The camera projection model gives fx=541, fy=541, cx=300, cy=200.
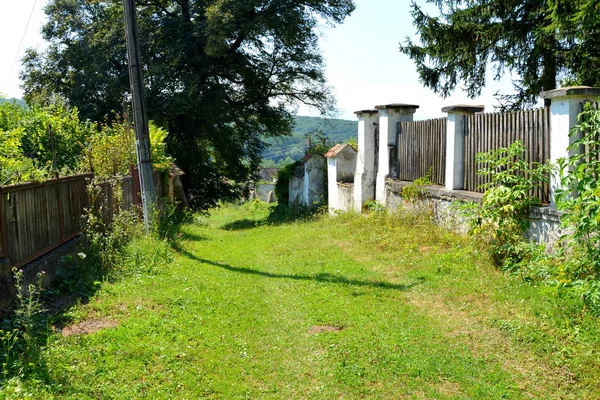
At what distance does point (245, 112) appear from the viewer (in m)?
25.8

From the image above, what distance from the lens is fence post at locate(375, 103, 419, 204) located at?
13.8 metres

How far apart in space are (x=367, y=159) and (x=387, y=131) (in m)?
1.52

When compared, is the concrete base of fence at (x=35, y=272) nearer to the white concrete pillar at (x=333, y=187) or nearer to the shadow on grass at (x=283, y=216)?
the white concrete pillar at (x=333, y=187)

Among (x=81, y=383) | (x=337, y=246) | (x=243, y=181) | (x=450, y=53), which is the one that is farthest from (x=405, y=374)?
(x=243, y=181)

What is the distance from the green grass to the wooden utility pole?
174 cm

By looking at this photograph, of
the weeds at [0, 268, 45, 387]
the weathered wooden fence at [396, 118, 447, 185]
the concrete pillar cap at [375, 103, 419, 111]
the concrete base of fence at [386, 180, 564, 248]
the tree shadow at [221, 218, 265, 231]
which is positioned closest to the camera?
the weeds at [0, 268, 45, 387]

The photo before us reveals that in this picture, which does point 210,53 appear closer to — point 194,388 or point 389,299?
point 389,299

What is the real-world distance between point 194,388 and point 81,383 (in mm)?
969

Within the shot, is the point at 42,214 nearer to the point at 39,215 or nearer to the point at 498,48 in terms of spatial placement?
the point at 39,215

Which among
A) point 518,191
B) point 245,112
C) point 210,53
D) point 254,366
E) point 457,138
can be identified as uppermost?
point 210,53

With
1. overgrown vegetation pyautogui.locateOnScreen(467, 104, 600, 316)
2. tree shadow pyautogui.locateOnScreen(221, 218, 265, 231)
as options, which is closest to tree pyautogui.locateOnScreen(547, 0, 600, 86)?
overgrown vegetation pyautogui.locateOnScreen(467, 104, 600, 316)

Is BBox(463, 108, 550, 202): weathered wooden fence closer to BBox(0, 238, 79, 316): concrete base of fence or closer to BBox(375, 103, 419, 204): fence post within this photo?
BBox(375, 103, 419, 204): fence post

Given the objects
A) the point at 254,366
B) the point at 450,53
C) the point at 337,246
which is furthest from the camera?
the point at 450,53

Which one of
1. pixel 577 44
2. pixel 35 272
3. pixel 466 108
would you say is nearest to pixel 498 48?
pixel 577 44
